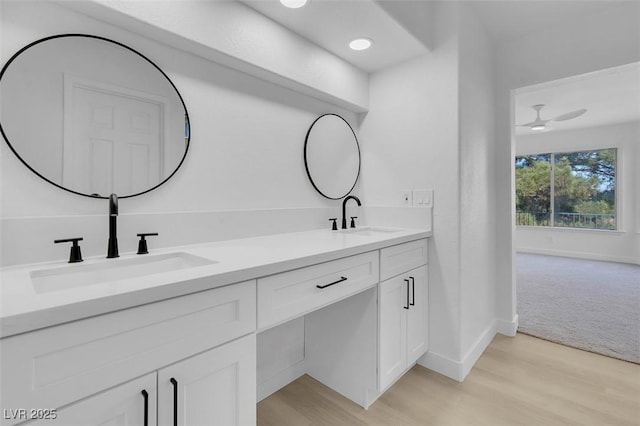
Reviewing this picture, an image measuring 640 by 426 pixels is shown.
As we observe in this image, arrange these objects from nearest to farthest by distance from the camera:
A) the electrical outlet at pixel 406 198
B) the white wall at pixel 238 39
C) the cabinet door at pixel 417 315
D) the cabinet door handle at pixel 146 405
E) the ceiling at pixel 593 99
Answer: the cabinet door handle at pixel 146 405
the white wall at pixel 238 39
the cabinet door at pixel 417 315
the electrical outlet at pixel 406 198
the ceiling at pixel 593 99

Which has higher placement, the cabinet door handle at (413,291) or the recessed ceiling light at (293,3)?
the recessed ceiling light at (293,3)

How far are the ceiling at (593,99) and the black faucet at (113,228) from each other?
2978mm

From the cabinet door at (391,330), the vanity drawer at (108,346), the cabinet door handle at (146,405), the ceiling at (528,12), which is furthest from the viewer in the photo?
the ceiling at (528,12)

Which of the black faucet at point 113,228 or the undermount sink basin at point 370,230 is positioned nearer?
the black faucet at point 113,228

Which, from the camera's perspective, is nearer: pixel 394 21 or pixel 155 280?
pixel 155 280

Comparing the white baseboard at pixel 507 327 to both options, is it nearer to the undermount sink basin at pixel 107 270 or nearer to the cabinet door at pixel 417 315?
the cabinet door at pixel 417 315

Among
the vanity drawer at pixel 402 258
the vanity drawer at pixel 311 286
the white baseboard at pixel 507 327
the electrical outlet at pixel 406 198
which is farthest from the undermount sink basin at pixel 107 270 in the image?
the white baseboard at pixel 507 327

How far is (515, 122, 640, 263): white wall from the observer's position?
5223mm

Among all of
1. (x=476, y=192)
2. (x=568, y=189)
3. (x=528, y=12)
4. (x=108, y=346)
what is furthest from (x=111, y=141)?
(x=568, y=189)

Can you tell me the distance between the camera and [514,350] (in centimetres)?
233

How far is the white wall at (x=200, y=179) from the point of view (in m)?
1.08

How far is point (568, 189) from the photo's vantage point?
233 inches

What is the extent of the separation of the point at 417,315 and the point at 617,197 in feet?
19.1

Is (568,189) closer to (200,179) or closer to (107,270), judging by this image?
(200,179)
